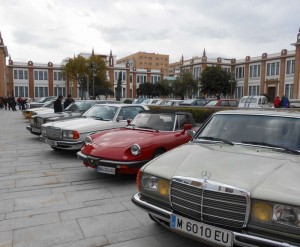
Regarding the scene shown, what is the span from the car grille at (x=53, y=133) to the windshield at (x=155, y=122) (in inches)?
90.0

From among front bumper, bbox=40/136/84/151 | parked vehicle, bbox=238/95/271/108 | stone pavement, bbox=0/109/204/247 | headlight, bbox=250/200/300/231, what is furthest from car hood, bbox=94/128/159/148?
parked vehicle, bbox=238/95/271/108

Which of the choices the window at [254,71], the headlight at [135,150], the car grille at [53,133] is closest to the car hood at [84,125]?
the car grille at [53,133]

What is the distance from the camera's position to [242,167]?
3.00 meters

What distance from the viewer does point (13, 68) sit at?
71.9 metres

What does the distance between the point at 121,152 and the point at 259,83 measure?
65716 millimetres

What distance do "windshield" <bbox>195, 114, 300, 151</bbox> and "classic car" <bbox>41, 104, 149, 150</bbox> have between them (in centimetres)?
442

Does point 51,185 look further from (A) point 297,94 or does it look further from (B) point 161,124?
(A) point 297,94

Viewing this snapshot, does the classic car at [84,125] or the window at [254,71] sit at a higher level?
the window at [254,71]

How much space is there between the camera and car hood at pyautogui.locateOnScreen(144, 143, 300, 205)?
262 centimetres

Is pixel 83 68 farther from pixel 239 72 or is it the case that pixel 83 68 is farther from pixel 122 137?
pixel 122 137

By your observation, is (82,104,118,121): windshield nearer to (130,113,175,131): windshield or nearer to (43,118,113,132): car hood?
(43,118,113,132): car hood

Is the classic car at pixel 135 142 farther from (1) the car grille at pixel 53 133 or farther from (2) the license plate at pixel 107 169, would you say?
(1) the car grille at pixel 53 133

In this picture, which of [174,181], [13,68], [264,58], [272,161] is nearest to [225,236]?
[174,181]

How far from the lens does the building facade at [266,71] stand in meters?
56.9
